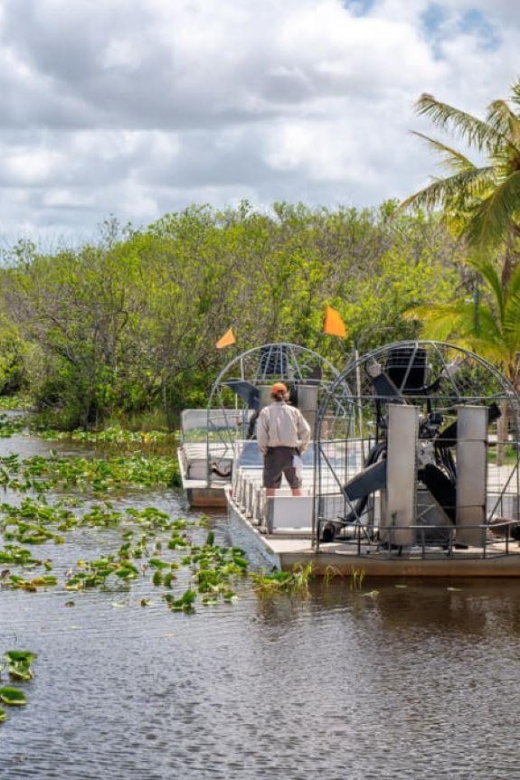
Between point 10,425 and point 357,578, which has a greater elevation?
point 10,425

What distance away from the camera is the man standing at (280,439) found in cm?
1736

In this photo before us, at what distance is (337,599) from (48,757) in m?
5.75

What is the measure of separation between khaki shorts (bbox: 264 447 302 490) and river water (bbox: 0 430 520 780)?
2603 millimetres

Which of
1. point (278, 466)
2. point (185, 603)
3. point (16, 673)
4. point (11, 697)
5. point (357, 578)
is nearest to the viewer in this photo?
point (11, 697)

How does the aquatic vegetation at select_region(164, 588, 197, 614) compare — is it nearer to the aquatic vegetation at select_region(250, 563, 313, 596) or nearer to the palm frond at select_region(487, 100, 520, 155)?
the aquatic vegetation at select_region(250, 563, 313, 596)

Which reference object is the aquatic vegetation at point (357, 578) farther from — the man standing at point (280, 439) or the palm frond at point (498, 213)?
the palm frond at point (498, 213)

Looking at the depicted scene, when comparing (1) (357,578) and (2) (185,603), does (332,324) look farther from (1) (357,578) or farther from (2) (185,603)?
(2) (185,603)

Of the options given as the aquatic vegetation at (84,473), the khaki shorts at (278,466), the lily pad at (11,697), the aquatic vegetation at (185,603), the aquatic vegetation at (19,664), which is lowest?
the lily pad at (11,697)

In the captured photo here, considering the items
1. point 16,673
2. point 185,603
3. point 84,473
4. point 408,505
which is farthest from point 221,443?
point 16,673

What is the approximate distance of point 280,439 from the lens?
17391 mm

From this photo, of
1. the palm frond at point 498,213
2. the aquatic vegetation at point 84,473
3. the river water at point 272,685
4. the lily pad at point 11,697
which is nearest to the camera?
the river water at point 272,685

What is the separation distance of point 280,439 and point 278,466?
0.39 meters

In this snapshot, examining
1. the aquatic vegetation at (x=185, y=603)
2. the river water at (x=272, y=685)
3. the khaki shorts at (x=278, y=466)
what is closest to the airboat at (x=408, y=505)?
the river water at (x=272, y=685)

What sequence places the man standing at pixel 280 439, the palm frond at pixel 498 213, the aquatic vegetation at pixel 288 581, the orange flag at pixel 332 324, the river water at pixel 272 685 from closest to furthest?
the river water at pixel 272 685 → the aquatic vegetation at pixel 288 581 → the man standing at pixel 280 439 → the orange flag at pixel 332 324 → the palm frond at pixel 498 213
